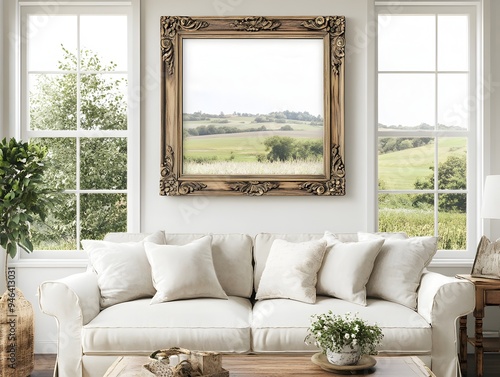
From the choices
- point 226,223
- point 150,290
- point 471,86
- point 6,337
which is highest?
point 471,86

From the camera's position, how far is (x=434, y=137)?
5238 mm

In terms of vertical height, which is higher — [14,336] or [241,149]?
[241,149]

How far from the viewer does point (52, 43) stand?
207 inches

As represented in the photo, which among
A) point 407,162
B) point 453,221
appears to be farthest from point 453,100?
point 453,221

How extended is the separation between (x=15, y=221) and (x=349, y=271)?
2.21m

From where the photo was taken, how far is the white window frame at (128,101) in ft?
16.6

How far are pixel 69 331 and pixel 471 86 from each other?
3531mm

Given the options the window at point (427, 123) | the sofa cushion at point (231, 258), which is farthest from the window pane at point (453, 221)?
the sofa cushion at point (231, 258)

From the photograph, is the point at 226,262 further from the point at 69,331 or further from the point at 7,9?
the point at 7,9

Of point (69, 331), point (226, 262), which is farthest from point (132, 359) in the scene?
point (226, 262)

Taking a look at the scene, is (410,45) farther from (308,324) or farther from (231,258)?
(308,324)

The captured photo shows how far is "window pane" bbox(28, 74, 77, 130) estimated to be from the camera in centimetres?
523

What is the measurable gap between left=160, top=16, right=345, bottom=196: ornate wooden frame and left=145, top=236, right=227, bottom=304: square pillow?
2.81ft

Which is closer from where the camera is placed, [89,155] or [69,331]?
[69,331]
